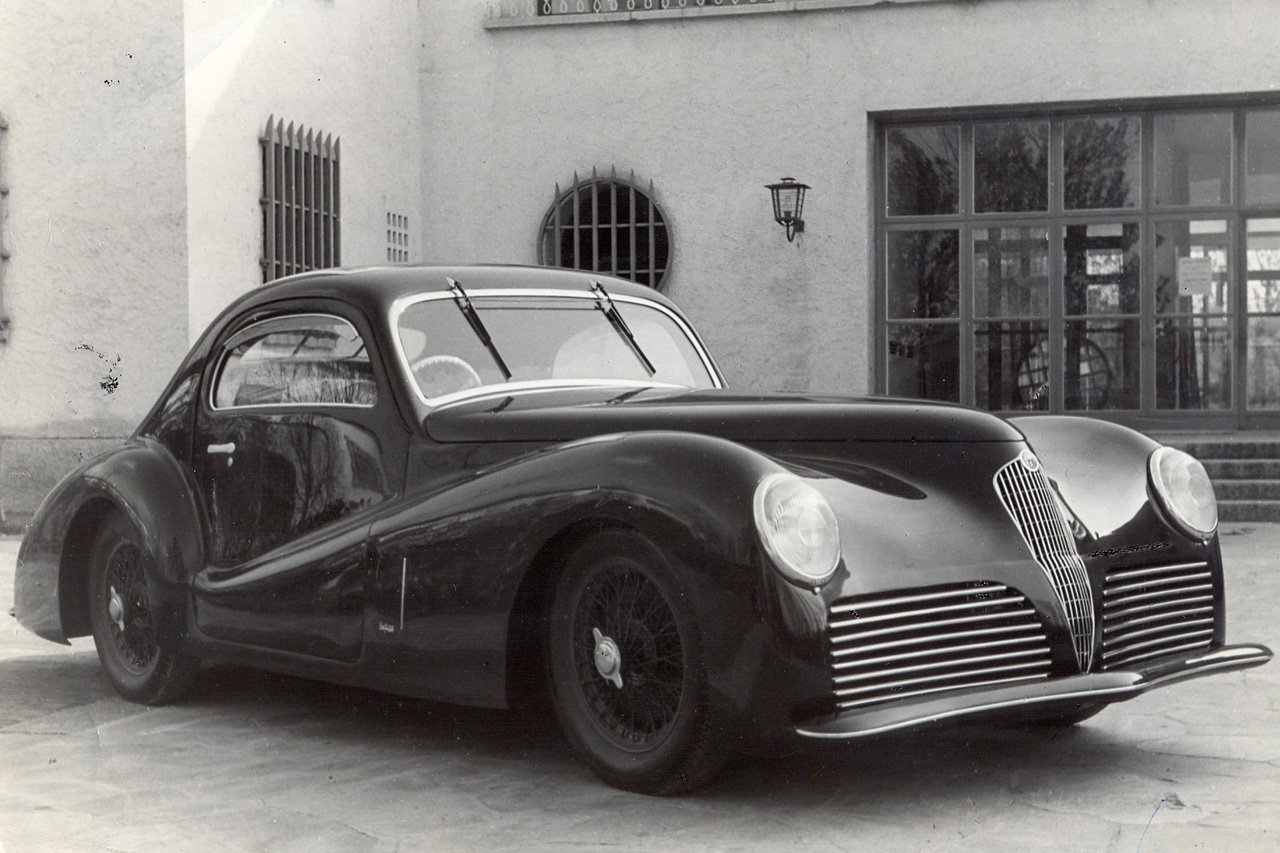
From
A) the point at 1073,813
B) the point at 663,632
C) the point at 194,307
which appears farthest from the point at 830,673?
the point at 194,307

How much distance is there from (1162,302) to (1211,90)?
6.16ft

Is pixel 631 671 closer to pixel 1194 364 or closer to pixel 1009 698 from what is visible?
pixel 1009 698

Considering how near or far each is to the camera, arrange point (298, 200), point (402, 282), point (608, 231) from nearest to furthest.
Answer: point (402, 282) < point (298, 200) < point (608, 231)

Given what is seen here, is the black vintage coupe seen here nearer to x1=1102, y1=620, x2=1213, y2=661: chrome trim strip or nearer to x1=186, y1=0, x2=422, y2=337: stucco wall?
x1=1102, y1=620, x2=1213, y2=661: chrome trim strip

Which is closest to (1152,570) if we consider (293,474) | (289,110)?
(293,474)

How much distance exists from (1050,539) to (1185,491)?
29.7 inches

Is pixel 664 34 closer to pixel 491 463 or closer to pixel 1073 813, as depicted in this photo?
pixel 491 463

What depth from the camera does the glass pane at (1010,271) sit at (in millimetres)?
14477

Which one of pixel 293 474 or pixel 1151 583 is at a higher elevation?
pixel 293 474

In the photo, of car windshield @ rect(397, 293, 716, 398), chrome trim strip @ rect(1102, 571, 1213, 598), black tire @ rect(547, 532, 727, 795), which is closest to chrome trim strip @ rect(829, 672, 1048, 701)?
black tire @ rect(547, 532, 727, 795)

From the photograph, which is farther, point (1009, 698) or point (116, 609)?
point (116, 609)

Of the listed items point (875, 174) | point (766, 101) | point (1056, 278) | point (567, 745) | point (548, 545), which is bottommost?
point (567, 745)

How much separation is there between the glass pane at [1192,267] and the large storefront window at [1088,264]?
0.04 feet

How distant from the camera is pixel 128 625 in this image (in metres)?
5.54
